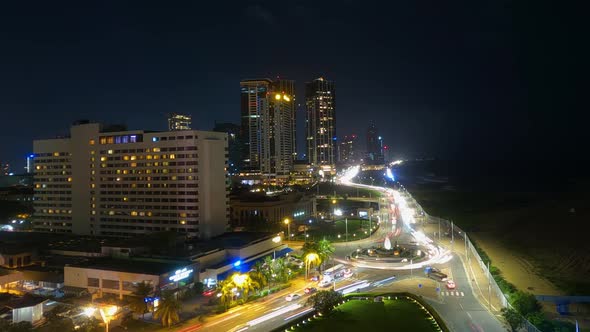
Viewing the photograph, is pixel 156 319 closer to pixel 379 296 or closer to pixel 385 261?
pixel 379 296

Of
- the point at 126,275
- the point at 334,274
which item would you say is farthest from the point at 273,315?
the point at 126,275

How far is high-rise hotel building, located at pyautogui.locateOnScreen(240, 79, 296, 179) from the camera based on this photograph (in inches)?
6112

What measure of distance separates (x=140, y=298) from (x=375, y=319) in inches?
609

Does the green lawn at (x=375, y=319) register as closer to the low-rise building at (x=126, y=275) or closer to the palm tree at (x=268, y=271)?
the palm tree at (x=268, y=271)

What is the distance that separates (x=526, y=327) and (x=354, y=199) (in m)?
75.2

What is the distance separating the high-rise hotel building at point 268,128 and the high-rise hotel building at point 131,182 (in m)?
95.8

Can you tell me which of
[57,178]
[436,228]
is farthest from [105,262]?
[436,228]

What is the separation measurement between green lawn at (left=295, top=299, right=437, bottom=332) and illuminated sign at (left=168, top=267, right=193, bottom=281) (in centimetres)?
1169

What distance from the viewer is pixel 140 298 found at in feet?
90.6

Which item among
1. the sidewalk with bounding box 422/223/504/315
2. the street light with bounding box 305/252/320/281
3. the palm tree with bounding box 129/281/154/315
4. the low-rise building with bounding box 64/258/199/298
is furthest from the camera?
the street light with bounding box 305/252/320/281

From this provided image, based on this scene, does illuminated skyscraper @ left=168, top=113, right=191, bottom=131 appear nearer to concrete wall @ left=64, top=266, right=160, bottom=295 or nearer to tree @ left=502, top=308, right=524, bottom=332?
concrete wall @ left=64, top=266, right=160, bottom=295

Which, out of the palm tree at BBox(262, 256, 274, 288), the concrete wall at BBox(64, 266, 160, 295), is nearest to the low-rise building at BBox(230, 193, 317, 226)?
the palm tree at BBox(262, 256, 274, 288)

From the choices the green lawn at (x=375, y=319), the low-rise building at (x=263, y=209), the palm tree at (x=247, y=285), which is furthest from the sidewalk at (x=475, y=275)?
the low-rise building at (x=263, y=209)

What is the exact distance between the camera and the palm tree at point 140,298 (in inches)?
1065
